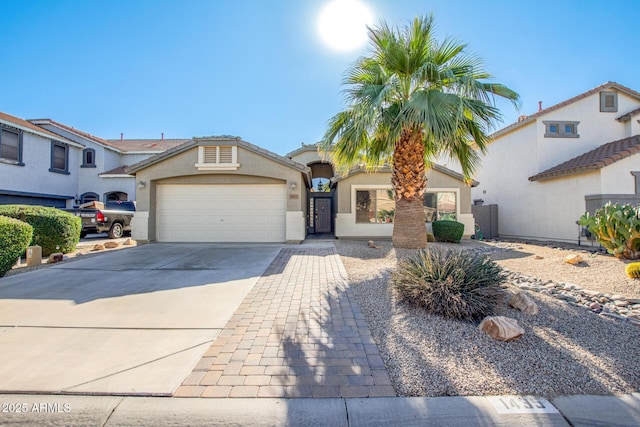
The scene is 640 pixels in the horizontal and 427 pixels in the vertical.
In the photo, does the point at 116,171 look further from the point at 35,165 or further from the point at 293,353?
the point at 293,353

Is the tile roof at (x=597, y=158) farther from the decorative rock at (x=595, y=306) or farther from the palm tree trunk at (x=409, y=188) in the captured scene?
the decorative rock at (x=595, y=306)

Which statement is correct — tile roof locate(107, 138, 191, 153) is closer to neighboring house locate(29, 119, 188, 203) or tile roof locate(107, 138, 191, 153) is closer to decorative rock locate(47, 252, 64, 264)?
neighboring house locate(29, 119, 188, 203)

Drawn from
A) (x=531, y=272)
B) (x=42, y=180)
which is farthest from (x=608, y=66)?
(x=42, y=180)

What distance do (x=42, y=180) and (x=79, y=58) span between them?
10.3m

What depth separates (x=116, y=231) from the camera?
14.4 metres

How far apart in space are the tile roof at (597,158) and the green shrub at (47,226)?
20.1m

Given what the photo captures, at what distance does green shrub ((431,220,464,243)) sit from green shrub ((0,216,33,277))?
14133 millimetres

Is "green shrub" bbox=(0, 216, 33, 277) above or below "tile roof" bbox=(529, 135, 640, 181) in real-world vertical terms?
below

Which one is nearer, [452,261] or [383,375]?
[383,375]

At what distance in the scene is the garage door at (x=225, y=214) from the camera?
12133 mm

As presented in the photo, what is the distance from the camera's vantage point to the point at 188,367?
9.86 ft

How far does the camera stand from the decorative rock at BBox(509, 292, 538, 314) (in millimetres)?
4184

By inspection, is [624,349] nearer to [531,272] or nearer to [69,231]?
[531,272]

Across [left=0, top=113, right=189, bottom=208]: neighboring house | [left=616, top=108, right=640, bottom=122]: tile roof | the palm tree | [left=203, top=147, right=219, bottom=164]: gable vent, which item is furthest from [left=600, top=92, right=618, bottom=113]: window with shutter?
[left=0, top=113, right=189, bottom=208]: neighboring house
